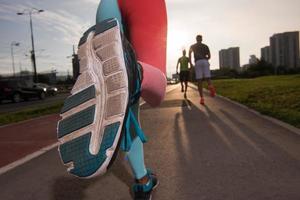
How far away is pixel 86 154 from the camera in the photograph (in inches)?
94.0

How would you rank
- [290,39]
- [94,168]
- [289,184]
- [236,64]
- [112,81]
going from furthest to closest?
[236,64], [290,39], [289,184], [112,81], [94,168]

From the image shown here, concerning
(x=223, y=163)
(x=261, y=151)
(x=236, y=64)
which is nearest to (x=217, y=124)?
(x=261, y=151)

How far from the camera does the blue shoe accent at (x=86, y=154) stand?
235cm

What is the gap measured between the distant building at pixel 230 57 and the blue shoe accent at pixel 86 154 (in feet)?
571

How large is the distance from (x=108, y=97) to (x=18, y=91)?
2970cm

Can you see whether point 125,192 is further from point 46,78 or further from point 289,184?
point 46,78

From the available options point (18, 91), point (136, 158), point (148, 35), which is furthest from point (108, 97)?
point (18, 91)

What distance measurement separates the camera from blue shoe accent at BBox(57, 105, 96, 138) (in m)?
2.46

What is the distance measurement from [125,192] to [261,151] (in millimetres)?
2173

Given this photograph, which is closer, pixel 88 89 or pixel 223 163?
pixel 88 89

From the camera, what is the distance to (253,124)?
7.66 metres

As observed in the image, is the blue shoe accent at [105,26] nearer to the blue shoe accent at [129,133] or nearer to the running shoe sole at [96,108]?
the running shoe sole at [96,108]

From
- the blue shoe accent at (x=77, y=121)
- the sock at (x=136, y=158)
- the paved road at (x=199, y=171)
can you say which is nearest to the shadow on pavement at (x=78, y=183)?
the paved road at (x=199, y=171)

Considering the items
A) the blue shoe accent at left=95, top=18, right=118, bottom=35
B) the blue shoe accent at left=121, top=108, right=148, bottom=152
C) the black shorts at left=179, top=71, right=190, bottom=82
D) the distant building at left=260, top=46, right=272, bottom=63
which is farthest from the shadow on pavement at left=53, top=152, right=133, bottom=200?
the distant building at left=260, top=46, right=272, bottom=63
